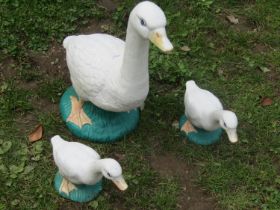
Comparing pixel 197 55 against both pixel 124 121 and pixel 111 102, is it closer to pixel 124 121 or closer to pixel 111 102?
pixel 124 121

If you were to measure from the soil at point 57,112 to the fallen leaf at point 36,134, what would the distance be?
1.7 inches

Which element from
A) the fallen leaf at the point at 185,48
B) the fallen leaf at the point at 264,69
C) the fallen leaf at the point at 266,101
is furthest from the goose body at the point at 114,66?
the fallen leaf at the point at 264,69

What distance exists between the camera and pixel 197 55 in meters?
4.29

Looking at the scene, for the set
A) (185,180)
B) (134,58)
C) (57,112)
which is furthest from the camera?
(57,112)

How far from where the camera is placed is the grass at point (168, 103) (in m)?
3.40

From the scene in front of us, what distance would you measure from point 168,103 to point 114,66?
77cm

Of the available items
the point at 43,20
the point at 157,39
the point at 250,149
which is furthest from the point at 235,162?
the point at 43,20

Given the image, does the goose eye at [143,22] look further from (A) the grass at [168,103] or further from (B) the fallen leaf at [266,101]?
(B) the fallen leaf at [266,101]

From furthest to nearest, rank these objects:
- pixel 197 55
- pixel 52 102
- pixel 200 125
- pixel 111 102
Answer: pixel 197 55 < pixel 52 102 < pixel 200 125 < pixel 111 102

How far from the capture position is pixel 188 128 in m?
3.64

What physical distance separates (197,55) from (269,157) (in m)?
1.10

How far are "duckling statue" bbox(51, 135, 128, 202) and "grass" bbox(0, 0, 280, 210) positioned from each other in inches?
4.1

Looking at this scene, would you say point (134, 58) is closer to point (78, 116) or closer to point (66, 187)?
point (78, 116)

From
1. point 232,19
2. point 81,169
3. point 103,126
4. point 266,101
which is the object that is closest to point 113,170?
point 81,169
